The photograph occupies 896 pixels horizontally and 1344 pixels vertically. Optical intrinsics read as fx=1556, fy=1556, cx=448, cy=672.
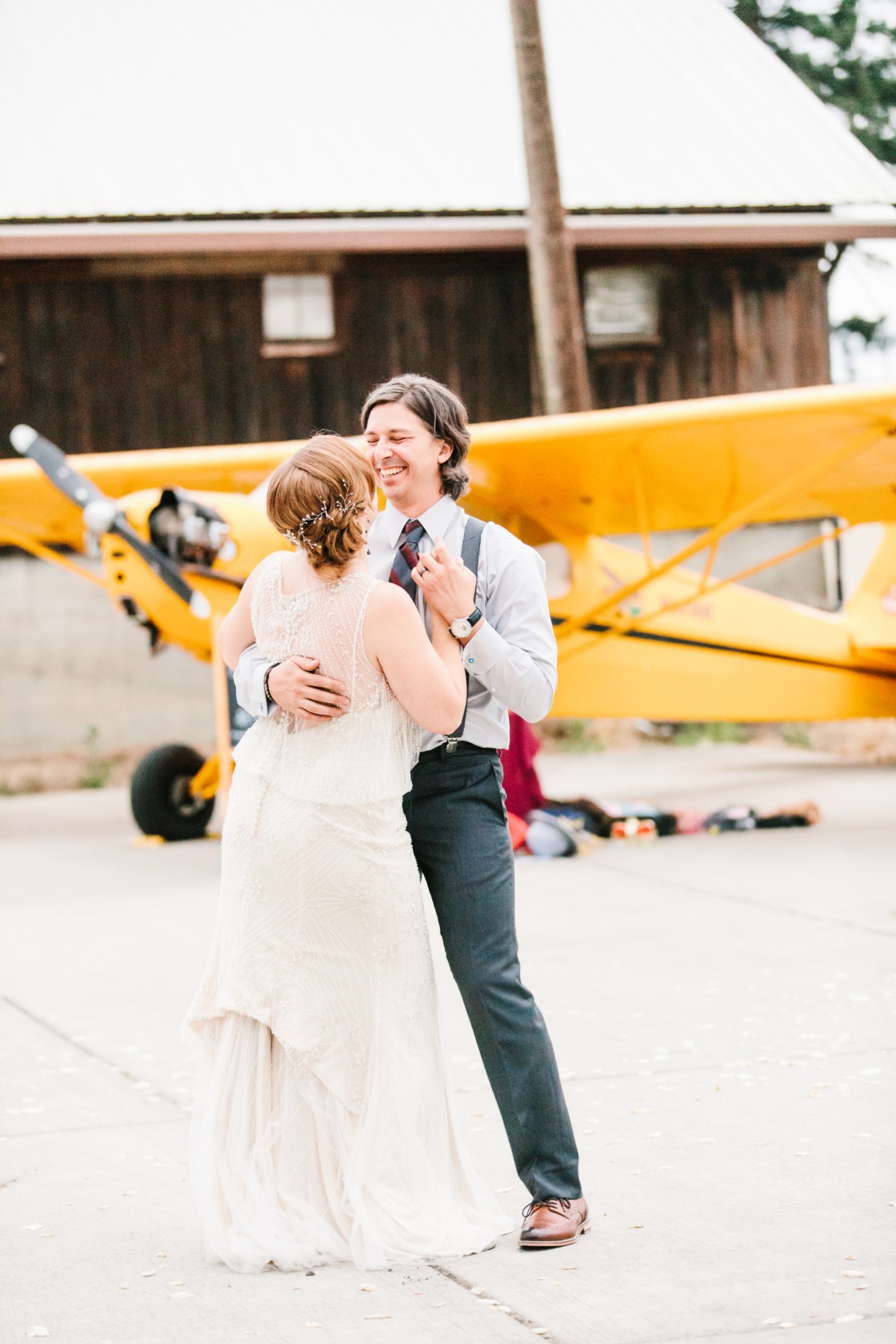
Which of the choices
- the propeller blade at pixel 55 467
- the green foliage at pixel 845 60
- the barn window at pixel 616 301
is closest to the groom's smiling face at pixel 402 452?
the propeller blade at pixel 55 467

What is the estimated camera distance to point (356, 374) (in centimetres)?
1527

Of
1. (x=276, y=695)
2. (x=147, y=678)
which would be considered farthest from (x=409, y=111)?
(x=276, y=695)

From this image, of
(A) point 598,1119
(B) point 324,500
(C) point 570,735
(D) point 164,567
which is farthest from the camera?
(C) point 570,735

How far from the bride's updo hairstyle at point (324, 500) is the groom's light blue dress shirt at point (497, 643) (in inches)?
8.0

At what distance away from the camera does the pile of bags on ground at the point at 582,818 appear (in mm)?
8945

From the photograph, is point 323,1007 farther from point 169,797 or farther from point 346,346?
Answer: point 346,346

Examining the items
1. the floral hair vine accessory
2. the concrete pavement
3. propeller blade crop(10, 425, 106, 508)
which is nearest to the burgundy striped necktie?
the floral hair vine accessory

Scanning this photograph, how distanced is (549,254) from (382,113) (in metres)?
4.47

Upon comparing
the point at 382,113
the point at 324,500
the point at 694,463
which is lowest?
the point at 324,500

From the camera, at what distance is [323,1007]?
3.00 meters

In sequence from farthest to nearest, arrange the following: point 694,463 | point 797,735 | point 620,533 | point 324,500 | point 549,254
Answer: point 797,735
point 549,254
point 620,533
point 694,463
point 324,500

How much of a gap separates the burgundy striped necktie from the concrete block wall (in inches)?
438

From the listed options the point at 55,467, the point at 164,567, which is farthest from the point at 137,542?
the point at 55,467

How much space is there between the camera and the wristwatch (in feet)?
9.57
